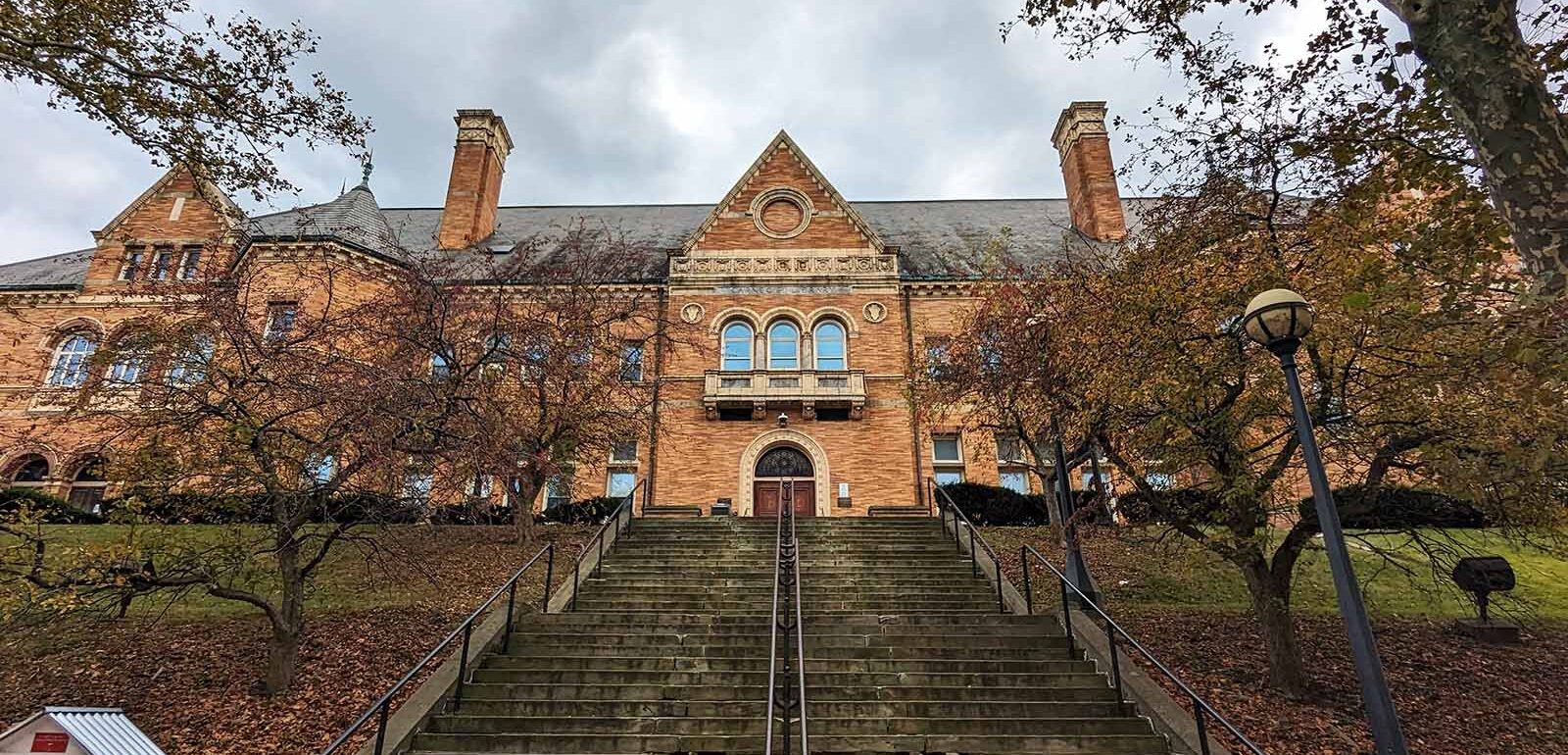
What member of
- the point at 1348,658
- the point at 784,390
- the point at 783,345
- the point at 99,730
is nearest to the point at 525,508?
the point at 784,390

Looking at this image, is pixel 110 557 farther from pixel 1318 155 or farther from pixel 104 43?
pixel 1318 155

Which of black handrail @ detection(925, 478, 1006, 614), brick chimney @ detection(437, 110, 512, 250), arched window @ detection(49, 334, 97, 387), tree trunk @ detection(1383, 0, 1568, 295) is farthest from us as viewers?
brick chimney @ detection(437, 110, 512, 250)

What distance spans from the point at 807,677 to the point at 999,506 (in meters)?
11.2

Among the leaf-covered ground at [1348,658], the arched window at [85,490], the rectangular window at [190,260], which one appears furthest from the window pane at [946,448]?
the arched window at [85,490]

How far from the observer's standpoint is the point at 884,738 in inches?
275

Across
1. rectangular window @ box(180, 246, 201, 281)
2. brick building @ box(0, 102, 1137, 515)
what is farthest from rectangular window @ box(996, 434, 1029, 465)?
rectangular window @ box(180, 246, 201, 281)

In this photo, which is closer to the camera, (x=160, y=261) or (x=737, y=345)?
(x=737, y=345)

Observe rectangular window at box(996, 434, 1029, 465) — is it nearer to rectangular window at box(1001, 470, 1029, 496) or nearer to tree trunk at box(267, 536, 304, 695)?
rectangular window at box(1001, 470, 1029, 496)

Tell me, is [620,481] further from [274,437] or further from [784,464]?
[274,437]

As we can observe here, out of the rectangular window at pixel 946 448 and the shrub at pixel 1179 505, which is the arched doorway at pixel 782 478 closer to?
the rectangular window at pixel 946 448

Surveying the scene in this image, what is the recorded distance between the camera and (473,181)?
27812 millimetres

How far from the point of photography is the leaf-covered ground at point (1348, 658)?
7711mm

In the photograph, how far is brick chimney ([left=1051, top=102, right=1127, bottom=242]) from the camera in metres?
26.4

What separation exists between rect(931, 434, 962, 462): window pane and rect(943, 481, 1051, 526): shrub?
10.9ft
